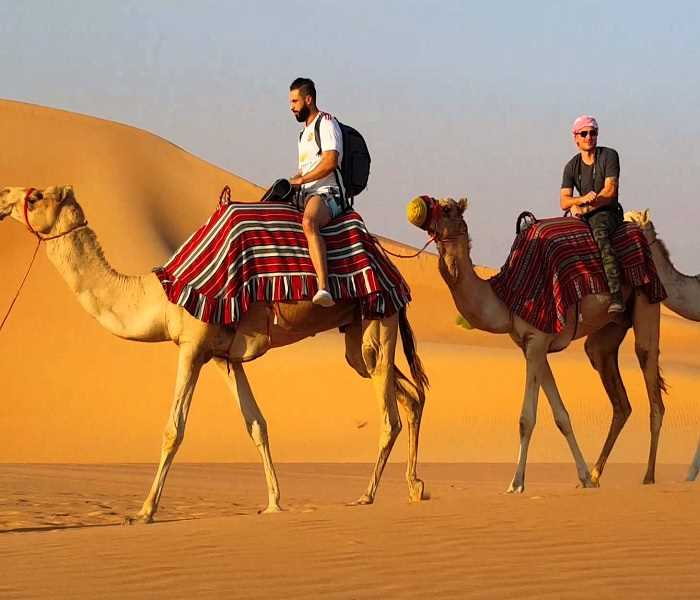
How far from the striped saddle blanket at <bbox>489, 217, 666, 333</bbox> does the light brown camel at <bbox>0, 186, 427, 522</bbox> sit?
1443 millimetres

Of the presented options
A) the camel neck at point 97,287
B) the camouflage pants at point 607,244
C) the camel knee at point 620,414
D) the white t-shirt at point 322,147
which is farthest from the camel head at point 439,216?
the camel knee at point 620,414

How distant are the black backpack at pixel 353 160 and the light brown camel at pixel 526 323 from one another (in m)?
0.49

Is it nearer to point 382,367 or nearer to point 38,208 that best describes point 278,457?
point 382,367

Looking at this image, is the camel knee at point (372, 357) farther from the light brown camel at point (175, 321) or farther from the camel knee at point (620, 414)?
the camel knee at point (620, 414)

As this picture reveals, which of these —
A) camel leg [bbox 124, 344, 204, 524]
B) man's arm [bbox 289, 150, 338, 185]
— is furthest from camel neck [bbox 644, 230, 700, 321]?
camel leg [bbox 124, 344, 204, 524]

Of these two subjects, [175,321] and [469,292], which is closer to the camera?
[175,321]

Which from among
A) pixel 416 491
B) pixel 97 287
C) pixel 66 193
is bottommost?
pixel 416 491

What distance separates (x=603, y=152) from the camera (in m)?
11.5

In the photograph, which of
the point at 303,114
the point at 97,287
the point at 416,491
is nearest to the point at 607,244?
the point at 416,491

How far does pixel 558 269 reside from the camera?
10992mm

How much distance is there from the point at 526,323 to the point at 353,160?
6.67 feet

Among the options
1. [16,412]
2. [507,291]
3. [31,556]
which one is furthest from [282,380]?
[31,556]

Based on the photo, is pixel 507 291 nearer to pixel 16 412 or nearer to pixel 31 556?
pixel 31 556

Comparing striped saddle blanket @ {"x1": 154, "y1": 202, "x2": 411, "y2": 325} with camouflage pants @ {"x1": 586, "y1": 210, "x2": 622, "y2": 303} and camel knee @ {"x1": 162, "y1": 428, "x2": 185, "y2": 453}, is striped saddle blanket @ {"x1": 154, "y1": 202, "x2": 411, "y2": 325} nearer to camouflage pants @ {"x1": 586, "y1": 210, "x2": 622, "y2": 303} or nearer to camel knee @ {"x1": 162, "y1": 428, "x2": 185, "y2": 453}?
camel knee @ {"x1": 162, "y1": 428, "x2": 185, "y2": 453}
